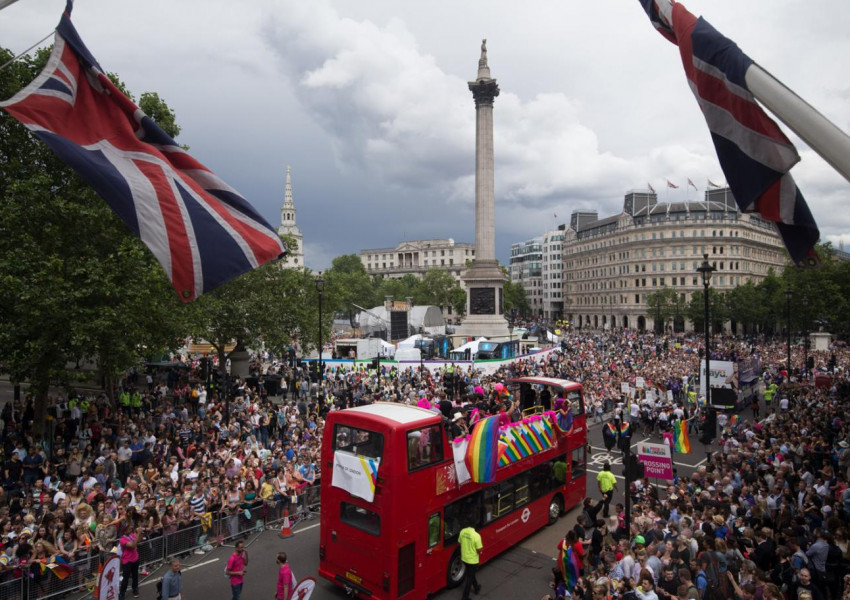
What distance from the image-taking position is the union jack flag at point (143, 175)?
577 centimetres

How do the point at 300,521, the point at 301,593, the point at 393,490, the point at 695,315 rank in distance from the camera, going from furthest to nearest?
the point at 695,315 → the point at 300,521 → the point at 393,490 → the point at 301,593

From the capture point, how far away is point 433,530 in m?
9.95

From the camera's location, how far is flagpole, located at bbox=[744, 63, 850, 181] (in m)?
4.87

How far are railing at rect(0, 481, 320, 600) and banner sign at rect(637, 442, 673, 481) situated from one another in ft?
28.3

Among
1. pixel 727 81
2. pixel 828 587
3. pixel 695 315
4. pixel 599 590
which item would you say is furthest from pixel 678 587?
pixel 695 315

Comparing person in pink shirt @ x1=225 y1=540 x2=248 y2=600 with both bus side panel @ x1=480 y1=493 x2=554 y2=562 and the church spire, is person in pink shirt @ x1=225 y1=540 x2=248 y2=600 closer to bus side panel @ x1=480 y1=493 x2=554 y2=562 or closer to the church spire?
bus side panel @ x1=480 y1=493 x2=554 y2=562

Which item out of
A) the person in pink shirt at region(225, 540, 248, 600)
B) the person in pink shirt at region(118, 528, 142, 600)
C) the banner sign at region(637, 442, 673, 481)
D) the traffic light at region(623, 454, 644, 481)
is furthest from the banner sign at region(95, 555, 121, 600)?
the banner sign at region(637, 442, 673, 481)

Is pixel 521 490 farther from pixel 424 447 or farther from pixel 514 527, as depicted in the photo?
pixel 424 447

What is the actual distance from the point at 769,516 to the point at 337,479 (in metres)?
8.40

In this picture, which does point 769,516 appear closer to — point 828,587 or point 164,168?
point 828,587

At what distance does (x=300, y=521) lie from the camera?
1449cm

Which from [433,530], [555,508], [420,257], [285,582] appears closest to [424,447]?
[433,530]

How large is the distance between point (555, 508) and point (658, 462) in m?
2.89

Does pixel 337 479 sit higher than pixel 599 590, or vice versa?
pixel 337 479
